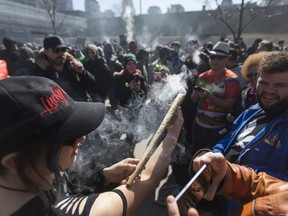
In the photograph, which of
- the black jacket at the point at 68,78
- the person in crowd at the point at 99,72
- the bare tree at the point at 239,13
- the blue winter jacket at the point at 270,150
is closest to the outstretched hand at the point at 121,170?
the blue winter jacket at the point at 270,150

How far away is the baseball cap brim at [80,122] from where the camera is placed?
41.8 inches

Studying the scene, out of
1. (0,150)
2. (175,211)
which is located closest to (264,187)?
(175,211)

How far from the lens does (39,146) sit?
1034mm

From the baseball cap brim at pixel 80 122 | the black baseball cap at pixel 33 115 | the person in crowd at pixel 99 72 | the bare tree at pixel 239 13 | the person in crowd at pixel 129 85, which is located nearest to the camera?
the black baseball cap at pixel 33 115

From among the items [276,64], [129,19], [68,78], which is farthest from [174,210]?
[129,19]

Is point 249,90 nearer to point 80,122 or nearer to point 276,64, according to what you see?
point 276,64

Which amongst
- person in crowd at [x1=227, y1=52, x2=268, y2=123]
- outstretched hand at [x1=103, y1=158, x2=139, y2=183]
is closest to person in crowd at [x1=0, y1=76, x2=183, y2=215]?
outstretched hand at [x1=103, y1=158, x2=139, y2=183]

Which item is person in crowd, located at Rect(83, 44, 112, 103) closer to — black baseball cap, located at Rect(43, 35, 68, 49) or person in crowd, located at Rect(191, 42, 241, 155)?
black baseball cap, located at Rect(43, 35, 68, 49)

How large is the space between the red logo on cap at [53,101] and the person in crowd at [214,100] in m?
2.58

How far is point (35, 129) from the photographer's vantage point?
97cm

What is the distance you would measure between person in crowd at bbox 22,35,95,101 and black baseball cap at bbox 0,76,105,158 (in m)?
2.55

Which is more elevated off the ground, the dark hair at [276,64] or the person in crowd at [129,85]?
the dark hair at [276,64]

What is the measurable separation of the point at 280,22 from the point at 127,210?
41.8 metres

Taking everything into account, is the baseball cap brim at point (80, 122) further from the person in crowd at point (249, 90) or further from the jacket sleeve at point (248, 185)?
the person in crowd at point (249, 90)
